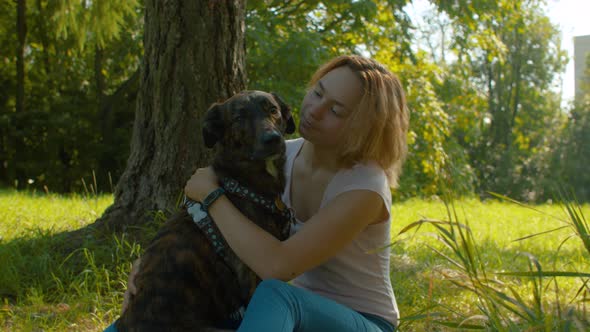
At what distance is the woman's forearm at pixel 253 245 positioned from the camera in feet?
7.61

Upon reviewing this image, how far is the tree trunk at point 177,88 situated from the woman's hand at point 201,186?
1689 mm

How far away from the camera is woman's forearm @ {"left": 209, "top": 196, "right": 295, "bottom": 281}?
232 cm

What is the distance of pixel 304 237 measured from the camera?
2322 millimetres

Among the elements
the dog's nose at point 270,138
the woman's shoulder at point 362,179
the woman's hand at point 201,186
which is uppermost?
the dog's nose at point 270,138

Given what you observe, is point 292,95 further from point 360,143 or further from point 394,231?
point 360,143

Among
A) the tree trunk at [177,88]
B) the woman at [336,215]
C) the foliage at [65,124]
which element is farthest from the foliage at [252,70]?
the woman at [336,215]

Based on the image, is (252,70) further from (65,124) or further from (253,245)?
(253,245)

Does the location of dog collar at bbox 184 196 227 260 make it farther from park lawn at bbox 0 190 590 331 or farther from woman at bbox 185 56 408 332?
park lawn at bbox 0 190 590 331

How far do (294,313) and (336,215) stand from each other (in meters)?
0.45

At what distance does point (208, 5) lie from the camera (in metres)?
4.25

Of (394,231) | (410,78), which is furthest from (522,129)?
(394,231)

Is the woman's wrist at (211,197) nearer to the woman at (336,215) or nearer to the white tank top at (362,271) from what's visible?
the woman at (336,215)

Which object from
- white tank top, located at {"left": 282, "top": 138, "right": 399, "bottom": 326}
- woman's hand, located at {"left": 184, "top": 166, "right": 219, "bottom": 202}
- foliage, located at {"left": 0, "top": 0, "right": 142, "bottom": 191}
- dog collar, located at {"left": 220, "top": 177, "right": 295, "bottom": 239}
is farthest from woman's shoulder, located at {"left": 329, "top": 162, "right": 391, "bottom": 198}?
foliage, located at {"left": 0, "top": 0, "right": 142, "bottom": 191}

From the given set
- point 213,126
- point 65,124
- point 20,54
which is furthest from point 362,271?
point 20,54
